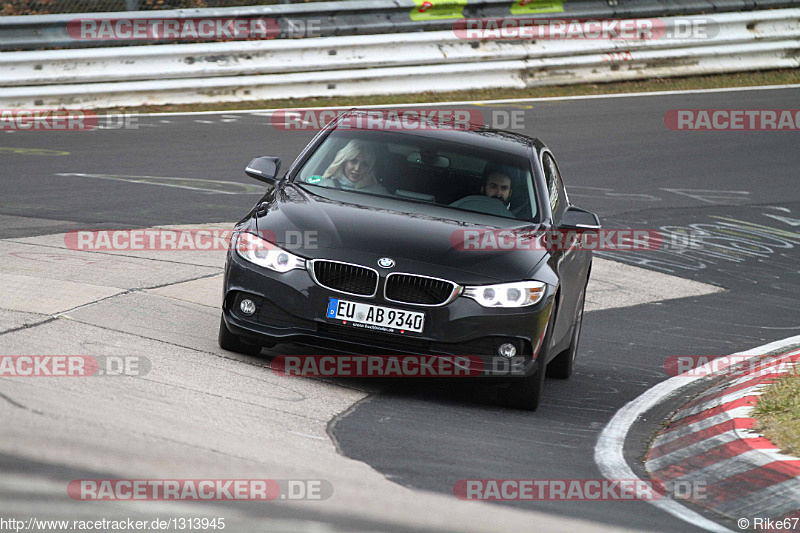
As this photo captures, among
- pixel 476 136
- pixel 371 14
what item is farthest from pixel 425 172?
pixel 371 14

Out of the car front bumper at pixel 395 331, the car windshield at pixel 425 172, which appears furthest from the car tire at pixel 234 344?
the car windshield at pixel 425 172

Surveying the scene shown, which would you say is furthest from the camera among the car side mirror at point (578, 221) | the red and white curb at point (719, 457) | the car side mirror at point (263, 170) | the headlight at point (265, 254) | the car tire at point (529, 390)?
the car side mirror at point (263, 170)

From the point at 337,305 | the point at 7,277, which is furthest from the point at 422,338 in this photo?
the point at 7,277

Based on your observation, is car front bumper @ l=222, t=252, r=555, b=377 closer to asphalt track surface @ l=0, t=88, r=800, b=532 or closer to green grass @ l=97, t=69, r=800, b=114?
asphalt track surface @ l=0, t=88, r=800, b=532

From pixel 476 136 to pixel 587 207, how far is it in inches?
249

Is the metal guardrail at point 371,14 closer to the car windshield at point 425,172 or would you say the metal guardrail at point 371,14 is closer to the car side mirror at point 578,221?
the car windshield at point 425,172

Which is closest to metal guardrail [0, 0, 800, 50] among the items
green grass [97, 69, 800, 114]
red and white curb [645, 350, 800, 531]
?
green grass [97, 69, 800, 114]

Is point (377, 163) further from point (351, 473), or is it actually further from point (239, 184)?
point (239, 184)

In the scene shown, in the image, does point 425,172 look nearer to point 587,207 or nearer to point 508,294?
point 508,294

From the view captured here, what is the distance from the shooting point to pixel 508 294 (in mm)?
6988

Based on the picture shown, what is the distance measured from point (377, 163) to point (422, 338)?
172 centimetres

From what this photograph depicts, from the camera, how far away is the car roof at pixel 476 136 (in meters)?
8.45

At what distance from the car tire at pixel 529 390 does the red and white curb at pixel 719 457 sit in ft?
1.53

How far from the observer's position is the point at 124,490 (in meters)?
4.43
